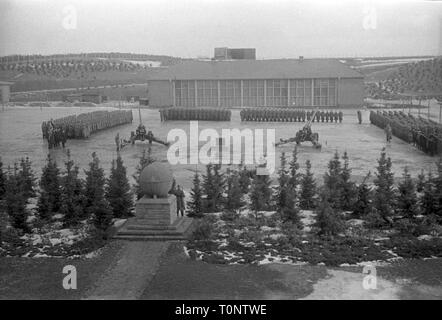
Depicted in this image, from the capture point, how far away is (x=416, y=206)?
1386 centimetres

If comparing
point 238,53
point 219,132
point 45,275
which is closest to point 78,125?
point 219,132

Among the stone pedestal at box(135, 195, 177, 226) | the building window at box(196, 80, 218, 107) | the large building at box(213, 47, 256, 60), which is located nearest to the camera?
the stone pedestal at box(135, 195, 177, 226)

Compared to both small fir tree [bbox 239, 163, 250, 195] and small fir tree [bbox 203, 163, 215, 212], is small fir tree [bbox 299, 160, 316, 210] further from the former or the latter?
small fir tree [bbox 203, 163, 215, 212]

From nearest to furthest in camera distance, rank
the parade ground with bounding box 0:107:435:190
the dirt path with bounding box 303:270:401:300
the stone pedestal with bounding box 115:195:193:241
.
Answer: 1. the dirt path with bounding box 303:270:401:300
2. the stone pedestal with bounding box 115:195:193:241
3. the parade ground with bounding box 0:107:435:190

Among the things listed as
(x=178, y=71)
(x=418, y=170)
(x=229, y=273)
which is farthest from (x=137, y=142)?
(x=178, y=71)

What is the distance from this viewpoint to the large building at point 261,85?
5194cm

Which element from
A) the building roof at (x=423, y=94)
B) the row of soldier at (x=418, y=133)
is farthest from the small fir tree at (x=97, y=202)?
the building roof at (x=423, y=94)

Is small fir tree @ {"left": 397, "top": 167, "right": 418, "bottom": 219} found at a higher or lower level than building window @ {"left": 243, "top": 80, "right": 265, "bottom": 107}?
lower

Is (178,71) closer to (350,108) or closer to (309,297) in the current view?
(350,108)

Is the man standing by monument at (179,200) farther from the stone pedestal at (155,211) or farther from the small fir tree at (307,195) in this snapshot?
the small fir tree at (307,195)

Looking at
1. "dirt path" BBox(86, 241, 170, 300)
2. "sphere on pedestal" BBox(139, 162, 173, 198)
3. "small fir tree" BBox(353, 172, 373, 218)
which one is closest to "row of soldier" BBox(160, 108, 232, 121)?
"small fir tree" BBox(353, 172, 373, 218)

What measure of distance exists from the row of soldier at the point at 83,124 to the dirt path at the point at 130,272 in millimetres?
17311

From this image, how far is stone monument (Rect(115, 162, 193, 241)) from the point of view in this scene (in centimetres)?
1251
